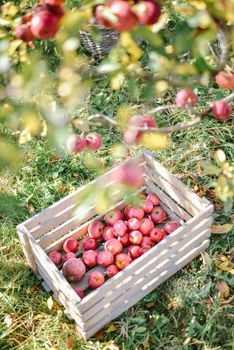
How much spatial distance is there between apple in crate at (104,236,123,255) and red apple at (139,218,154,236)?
14 centimetres

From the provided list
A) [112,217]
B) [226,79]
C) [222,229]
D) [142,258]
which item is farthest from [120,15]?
[222,229]

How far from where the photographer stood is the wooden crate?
6.96 feet

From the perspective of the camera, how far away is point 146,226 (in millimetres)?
2502

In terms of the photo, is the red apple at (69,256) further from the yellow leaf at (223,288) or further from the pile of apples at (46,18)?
the pile of apples at (46,18)

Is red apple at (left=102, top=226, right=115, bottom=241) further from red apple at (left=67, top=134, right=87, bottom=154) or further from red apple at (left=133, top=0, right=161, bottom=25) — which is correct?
red apple at (left=133, top=0, right=161, bottom=25)

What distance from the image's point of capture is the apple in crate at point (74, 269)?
2.33 metres

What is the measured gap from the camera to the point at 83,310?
204cm

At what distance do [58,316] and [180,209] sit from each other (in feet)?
2.60

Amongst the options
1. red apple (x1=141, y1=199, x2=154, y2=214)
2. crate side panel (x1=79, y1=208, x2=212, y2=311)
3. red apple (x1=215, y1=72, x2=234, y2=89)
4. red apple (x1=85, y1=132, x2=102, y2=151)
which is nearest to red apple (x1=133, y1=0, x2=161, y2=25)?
red apple (x1=215, y1=72, x2=234, y2=89)

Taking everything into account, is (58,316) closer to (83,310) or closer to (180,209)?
(83,310)

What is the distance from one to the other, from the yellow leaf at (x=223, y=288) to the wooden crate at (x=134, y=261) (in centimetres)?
19

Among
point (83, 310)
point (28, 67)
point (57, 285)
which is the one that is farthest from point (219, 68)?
point (57, 285)

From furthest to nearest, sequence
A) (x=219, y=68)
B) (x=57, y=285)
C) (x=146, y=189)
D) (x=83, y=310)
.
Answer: (x=146, y=189) → (x=57, y=285) → (x=83, y=310) → (x=219, y=68)

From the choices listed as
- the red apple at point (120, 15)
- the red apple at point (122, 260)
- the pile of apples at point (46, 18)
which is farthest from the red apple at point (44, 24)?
the red apple at point (122, 260)
